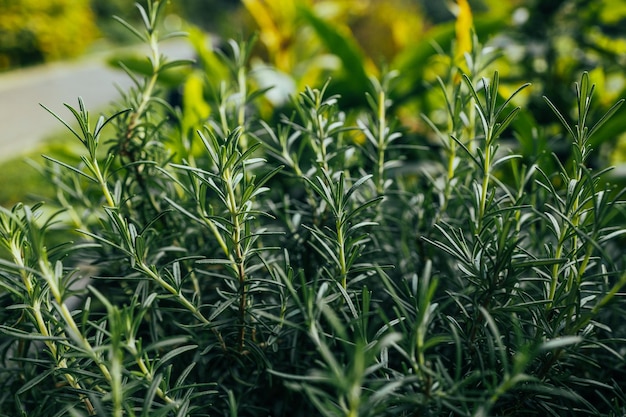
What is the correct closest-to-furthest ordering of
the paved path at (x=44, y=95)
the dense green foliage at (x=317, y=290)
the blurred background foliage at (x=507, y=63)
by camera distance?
the dense green foliage at (x=317, y=290) < the blurred background foliage at (x=507, y=63) < the paved path at (x=44, y=95)

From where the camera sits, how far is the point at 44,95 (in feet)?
31.9

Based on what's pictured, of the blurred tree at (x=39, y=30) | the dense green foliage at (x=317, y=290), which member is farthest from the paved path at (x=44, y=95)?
the dense green foliage at (x=317, y=290)

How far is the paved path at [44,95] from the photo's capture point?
7.13 metres

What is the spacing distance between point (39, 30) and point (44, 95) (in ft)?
12.5

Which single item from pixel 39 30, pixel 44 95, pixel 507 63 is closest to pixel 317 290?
pixel 507 63

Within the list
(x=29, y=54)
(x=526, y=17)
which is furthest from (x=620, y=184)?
(x=29, y=54)

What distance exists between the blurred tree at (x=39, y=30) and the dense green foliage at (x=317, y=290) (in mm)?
13374

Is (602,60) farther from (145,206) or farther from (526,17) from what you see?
(145,206)

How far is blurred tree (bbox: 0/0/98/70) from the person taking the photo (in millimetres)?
12242

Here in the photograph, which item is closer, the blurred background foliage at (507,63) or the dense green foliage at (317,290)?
the dense green foliage at (317,290)

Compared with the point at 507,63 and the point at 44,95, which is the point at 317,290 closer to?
the point at 507,63

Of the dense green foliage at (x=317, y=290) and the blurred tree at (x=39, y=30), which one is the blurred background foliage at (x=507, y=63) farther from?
the blurred tree at (x=39, y=30)

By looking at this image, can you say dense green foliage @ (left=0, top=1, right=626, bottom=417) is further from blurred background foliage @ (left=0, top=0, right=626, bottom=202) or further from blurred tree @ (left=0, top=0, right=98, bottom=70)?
blurred tree @ (left=0, top=0, right=98, bottom=70)

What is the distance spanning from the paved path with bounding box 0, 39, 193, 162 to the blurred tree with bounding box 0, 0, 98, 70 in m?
0.42
